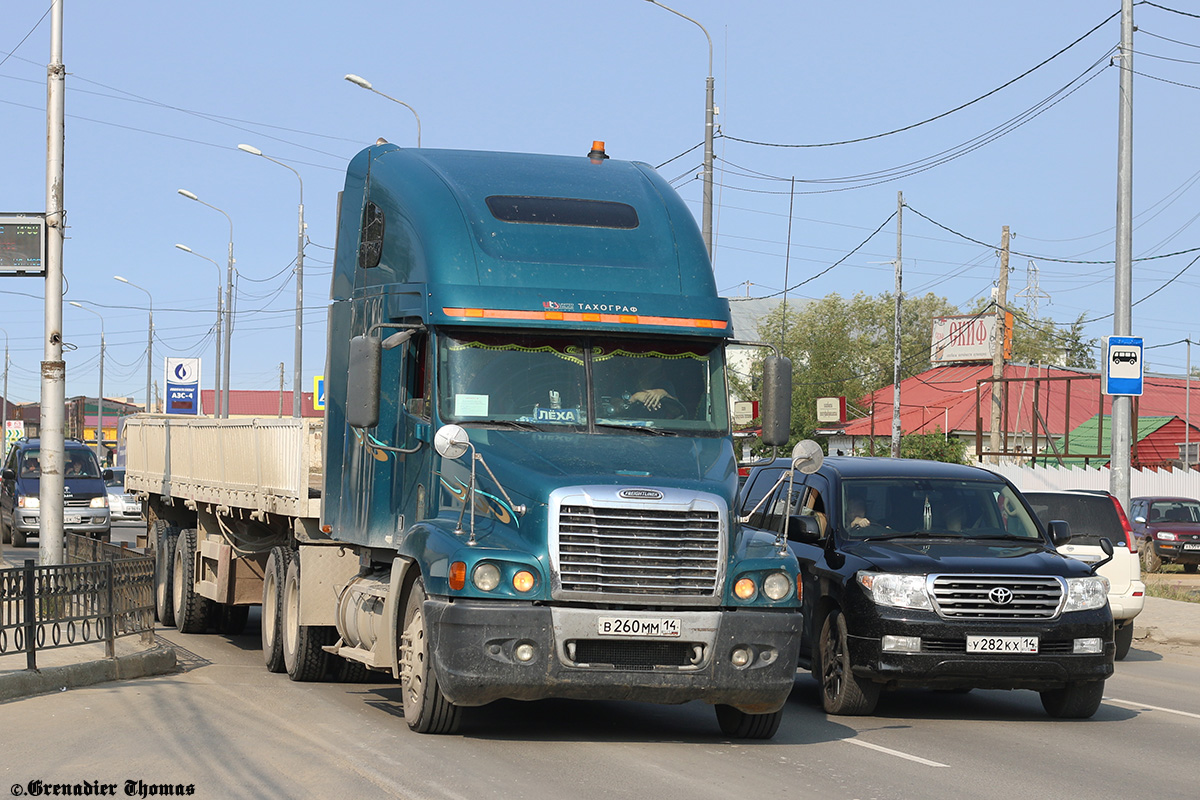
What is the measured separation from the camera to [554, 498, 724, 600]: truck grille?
369 inches

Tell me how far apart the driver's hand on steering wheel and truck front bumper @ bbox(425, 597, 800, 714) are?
1.64m

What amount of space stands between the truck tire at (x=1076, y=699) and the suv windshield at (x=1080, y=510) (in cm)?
512

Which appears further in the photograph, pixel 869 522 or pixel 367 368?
pixel 869 522

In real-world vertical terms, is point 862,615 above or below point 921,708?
above

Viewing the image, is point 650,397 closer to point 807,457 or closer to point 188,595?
point 807,457

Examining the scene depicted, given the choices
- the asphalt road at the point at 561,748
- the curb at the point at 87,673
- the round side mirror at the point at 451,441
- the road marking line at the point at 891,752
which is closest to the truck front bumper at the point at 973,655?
the asphalt road at the point at 561,748

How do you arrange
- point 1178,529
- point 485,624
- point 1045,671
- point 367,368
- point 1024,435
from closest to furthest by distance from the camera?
point 485,624, point 367,368, point 1045,671, point 1178,529, point 1024,435

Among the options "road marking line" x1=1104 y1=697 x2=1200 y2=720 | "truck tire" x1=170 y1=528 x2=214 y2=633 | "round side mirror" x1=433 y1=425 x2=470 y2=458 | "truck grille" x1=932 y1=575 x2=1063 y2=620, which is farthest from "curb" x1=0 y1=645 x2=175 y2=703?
"road marking line" x1=1104 y1=697 x2=1200 y2=720

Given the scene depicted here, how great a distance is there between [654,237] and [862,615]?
3161 mm

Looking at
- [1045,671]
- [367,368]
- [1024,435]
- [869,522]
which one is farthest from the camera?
[1024,435]

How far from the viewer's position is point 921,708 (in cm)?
1259

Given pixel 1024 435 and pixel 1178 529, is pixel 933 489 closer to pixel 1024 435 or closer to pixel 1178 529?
pixel 1178 529

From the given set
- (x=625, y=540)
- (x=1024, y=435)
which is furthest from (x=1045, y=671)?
(x=1024, y=435)

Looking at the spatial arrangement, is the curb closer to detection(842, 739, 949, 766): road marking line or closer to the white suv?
detection(842, 739, 949, 766): road marking line
